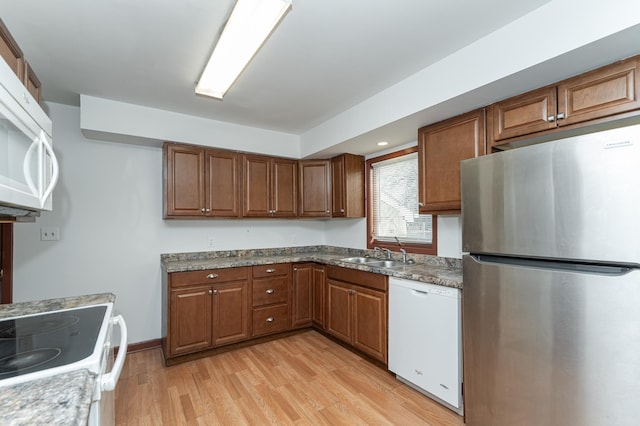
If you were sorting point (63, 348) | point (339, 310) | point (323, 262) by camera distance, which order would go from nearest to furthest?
point (63, 348)
point (339, 310)
point (323, 262)

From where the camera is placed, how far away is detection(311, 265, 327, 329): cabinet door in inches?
132

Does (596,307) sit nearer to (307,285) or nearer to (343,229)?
(307,285)

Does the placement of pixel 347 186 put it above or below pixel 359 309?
above

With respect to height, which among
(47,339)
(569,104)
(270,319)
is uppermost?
(569,104)

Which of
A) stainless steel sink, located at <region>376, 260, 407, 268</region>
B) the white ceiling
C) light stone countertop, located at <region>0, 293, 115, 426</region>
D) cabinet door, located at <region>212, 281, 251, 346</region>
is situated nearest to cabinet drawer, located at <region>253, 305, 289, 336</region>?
cabinet door, located at <region>212, 281, 251, 346</region>

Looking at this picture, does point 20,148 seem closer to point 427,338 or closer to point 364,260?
point 427,338

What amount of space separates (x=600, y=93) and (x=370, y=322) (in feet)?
7.29

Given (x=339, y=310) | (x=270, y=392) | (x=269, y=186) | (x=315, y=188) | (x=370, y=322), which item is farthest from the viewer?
(x=315, y=188)

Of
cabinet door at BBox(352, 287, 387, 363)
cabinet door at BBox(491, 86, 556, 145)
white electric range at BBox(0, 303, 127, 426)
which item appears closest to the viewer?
white electric range at BBox(0, 303, 127, 426)

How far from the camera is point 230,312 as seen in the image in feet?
9.87

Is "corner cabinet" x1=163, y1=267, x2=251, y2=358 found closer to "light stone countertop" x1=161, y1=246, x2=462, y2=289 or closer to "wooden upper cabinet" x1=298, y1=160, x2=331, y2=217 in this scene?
"light stone countertop" x1=161, y1=246, x2=462, y2=289

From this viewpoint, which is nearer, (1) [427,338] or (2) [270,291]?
(1) [427,338]

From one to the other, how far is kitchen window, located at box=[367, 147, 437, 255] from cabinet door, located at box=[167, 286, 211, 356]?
1.94 m

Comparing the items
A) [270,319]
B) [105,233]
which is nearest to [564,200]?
[270,319]
